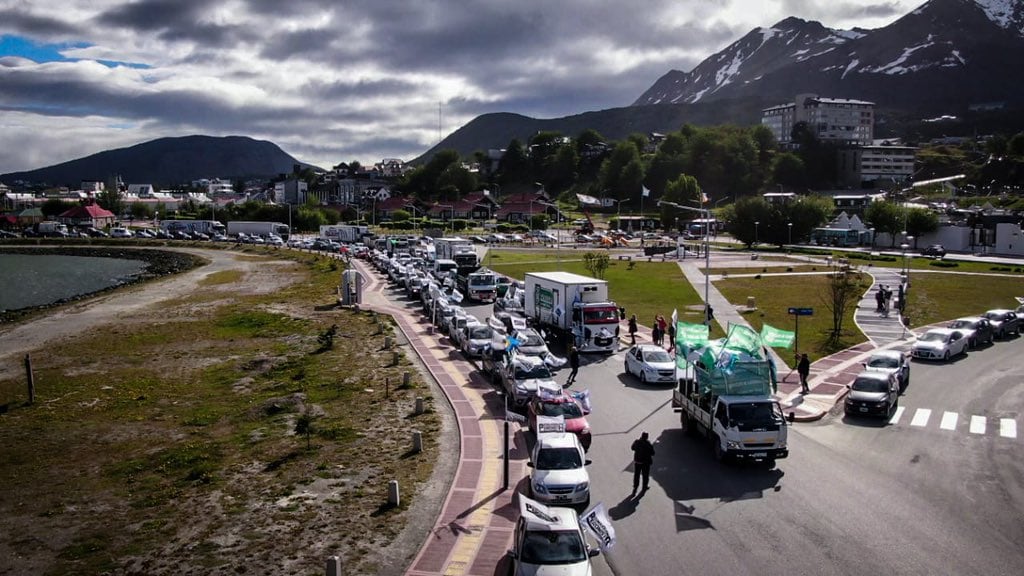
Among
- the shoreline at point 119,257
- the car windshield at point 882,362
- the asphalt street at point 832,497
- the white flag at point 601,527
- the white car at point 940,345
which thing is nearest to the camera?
the white flag at point 601,527

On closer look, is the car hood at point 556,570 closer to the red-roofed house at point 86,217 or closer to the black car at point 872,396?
the black car at point 872,396

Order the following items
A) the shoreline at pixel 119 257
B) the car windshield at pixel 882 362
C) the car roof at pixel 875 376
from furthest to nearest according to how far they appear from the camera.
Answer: the shoreline at pixel 119 257 < the car windshield at pixel 882 362 < the car roof at pixel 875 376

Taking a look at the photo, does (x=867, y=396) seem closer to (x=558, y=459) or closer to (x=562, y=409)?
(x=562, y=409)

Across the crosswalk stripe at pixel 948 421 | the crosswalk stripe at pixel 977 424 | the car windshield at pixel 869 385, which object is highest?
the car windshield at pixel 869 385

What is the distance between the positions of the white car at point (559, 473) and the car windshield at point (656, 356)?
12.7m

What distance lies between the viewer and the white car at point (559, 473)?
18031 millimetres

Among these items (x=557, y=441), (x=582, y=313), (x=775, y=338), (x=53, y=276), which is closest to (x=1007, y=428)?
(x=775, y=338)

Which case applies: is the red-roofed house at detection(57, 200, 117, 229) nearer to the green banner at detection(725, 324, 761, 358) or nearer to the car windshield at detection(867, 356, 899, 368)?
the car windshield at detection(867, 356, 899, 368)

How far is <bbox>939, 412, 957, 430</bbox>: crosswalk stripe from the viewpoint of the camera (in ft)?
82.4

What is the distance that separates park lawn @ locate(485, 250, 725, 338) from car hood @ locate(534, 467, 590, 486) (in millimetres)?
23766

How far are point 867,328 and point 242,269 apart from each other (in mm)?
68725

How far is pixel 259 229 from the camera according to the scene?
140 m

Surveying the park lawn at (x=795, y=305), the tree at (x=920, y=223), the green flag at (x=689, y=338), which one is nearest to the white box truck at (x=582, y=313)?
the park lawn at (x=795, y=305)

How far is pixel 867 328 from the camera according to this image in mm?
42625
